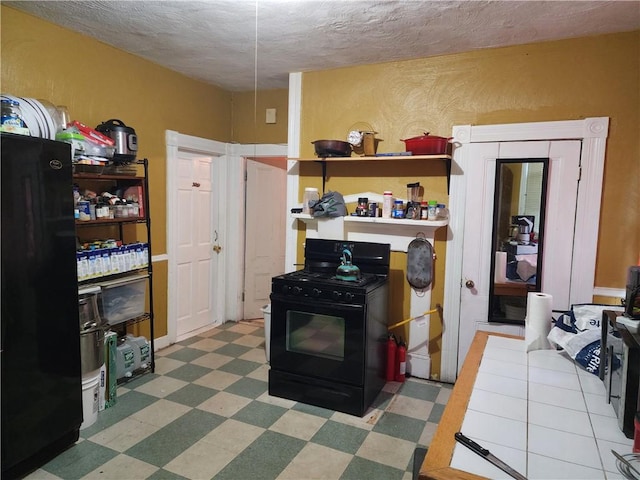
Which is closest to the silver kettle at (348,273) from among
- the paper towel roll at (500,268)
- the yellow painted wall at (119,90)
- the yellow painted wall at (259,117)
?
the paper towel roll at (500,268)

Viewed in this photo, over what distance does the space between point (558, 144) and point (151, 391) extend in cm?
337

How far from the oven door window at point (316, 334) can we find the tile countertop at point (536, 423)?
1.17 meters

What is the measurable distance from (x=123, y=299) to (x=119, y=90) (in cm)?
165

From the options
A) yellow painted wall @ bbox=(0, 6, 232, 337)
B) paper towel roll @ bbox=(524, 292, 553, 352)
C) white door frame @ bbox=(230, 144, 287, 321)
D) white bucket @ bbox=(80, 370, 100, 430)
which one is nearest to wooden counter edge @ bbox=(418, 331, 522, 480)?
paper towel roll @ bbox=(524, 292, 553, 352)

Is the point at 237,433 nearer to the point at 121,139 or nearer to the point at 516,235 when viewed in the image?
the point at 121,139

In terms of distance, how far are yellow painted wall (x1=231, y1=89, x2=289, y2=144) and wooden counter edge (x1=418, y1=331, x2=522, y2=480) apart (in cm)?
323

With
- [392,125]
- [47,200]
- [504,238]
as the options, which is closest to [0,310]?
[47,200]

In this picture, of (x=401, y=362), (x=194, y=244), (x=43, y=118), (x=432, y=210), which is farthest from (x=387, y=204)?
(x=43, y=118)

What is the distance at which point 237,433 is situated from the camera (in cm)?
257

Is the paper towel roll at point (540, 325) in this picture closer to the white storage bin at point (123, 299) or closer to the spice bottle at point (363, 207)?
the spice bottle at point (363, 207)

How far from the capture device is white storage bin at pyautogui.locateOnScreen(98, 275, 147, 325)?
120 inches

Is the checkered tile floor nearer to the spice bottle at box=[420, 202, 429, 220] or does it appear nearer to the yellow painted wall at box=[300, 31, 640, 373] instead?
→ the yellow painted wall at box=[300, 31, 640, 373]

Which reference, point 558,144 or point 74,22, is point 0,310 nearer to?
point 74,22

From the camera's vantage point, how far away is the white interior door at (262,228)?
15.4ft
